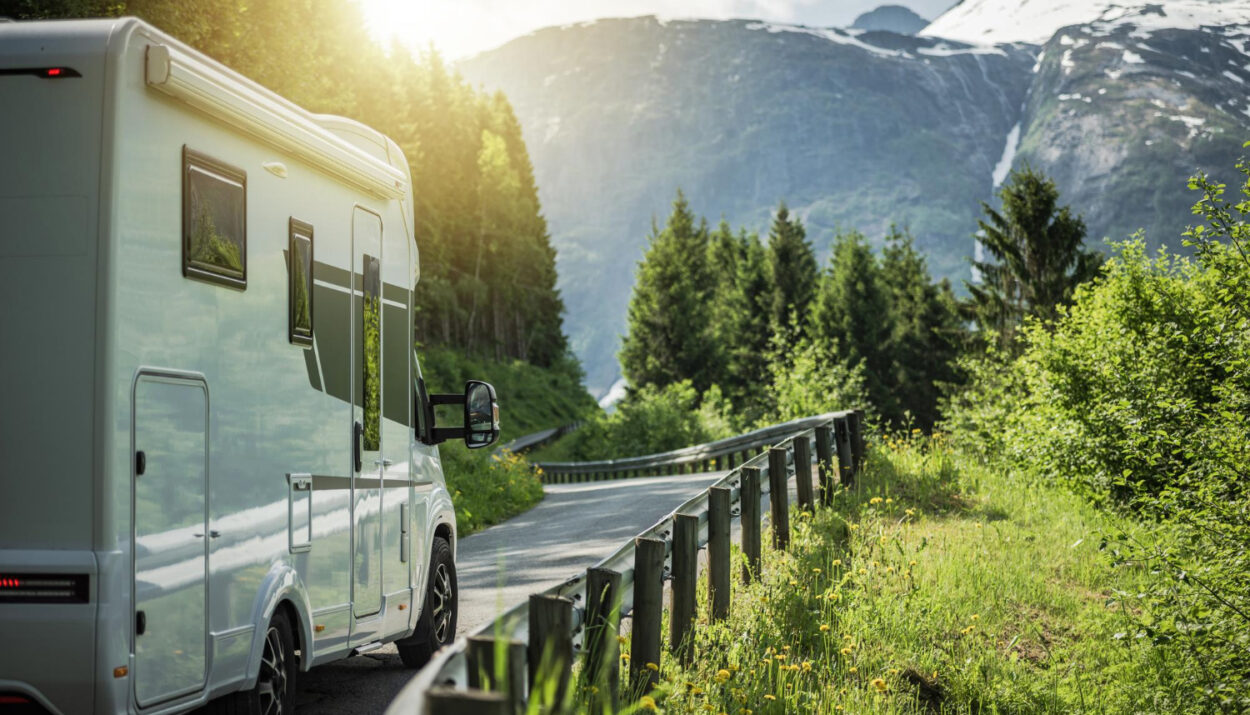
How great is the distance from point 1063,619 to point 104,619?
759 cm

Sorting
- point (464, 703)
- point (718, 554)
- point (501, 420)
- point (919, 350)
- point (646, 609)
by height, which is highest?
point (919, 350)

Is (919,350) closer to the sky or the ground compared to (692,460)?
closer to the sky

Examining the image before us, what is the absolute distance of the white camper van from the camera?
179 inches

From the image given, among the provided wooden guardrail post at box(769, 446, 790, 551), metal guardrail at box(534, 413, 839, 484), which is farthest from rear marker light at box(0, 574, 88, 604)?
metal guardrail at box(534, 413, 839, 484)

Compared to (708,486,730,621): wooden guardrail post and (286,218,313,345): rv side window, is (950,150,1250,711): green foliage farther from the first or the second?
(286,218,313,345): rv side window

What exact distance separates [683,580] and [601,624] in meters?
1.44

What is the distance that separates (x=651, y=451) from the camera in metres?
37.8

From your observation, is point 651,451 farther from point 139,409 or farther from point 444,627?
point 139,409

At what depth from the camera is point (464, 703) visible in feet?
9.73

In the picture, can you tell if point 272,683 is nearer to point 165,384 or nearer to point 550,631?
point 165,384

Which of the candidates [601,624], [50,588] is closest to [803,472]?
[601,624]

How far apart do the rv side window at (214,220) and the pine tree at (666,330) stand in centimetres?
4815

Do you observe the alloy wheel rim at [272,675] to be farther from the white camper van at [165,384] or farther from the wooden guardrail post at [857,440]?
the wooden guardrail post at [857,440]

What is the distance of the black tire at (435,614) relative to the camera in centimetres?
837
